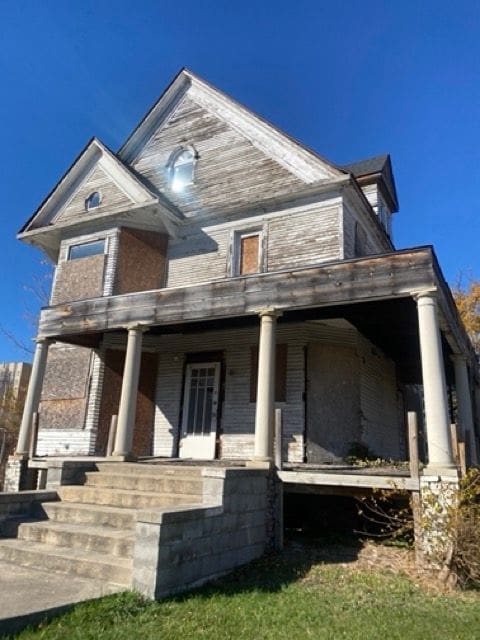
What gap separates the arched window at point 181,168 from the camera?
14156 millimetres

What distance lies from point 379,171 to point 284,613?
15.2 meters

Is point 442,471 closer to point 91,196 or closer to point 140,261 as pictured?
point 140,261

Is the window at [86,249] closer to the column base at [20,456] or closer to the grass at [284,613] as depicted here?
Result: the column base at [20,456]

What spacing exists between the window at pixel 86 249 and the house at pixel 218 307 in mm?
49

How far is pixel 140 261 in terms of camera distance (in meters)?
13.4

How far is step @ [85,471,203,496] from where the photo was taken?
7035 millimetres

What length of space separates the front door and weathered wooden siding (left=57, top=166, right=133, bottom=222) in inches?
201

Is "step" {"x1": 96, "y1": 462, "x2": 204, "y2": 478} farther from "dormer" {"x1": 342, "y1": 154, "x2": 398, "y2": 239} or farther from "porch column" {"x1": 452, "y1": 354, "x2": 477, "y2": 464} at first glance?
"dormer" {"x1": 342, "y1": 154, "x2": 398, "y2": 239}

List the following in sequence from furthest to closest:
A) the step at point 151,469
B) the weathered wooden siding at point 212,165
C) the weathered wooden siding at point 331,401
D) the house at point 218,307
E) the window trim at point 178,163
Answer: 1. the window trim at point 178,163
2. the weathered wooden siding at point 212,165
3. the weathered wooden siding at point 331,401
4. the house at point 218,307
5. the step at point 151,469

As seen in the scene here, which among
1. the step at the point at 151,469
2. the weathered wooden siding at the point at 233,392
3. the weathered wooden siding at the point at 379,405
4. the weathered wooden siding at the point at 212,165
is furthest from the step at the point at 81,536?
the weathered wooden siding at the point at 212,165

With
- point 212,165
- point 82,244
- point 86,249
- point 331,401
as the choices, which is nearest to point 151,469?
point 331,401

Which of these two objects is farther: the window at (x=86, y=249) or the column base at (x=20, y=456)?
the window at (x=86, y=249)

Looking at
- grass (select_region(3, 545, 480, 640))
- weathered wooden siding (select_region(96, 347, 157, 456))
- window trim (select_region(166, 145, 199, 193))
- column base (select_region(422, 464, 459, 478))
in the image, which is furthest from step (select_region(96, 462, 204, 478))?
window trim (select_region(166, 145, 199, 193))

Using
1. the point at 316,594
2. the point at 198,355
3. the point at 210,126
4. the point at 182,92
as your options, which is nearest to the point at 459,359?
the point at 198,355
